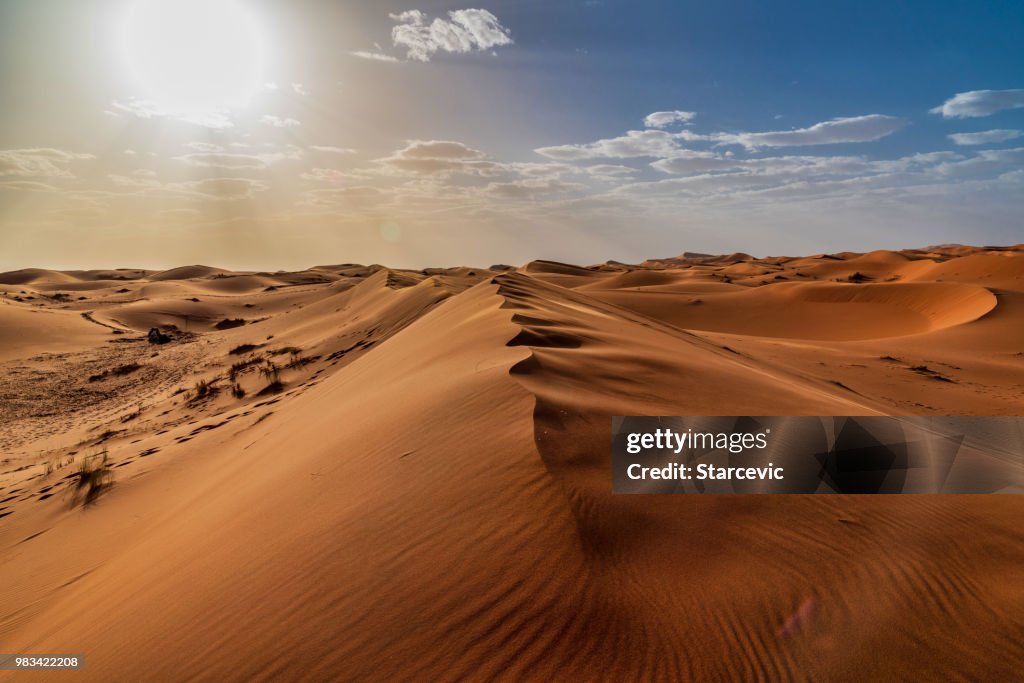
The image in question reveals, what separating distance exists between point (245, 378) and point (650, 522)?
11.3 m

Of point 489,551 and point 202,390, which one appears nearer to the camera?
point 489,551

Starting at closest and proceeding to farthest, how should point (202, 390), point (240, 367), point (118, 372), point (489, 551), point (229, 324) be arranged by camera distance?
point (489, 551), point (202, 390), point (240, 367), point (118, 372), point (229, 324)

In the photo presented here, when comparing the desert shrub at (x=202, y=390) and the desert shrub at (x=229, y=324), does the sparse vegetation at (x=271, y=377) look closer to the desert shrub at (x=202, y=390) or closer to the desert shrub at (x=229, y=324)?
the desert shrub at (x=202, y=390)

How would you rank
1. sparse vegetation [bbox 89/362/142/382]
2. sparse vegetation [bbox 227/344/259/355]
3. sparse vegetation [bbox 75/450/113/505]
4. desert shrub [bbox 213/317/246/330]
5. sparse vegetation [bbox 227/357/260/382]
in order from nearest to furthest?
sparse vegetation [bbox 75/450/113/505] < sparse vegetation [bbox 227/357/260/382] < sparse vegetation [bbox 89/362/142/382] < sparse vegetation [bbox 227/344/259/355] < desert shrub [bbox 213/317/246/330]

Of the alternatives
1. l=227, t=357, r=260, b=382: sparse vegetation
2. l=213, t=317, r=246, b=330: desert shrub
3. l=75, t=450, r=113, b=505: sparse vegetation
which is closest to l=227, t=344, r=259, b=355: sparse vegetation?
l=227, t=357, r=260, b=382: sparse vegetation

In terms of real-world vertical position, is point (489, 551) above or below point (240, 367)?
above

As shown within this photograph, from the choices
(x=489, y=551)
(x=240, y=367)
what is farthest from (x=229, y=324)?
(x=489, y=551)

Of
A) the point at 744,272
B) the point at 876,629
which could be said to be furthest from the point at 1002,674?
the point at 744,272

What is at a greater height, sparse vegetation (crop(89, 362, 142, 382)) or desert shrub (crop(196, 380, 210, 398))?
Answer: desert shrub (crop(196, 380, 210, 398))

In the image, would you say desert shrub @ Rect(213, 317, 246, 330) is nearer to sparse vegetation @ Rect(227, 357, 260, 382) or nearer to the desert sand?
sparse vegetation @ Rect(227, 357, 260, 382)

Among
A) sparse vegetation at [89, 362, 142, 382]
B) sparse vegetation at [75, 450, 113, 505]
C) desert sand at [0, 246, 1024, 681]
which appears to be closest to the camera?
desert sand at [0, 246, 1024, 681]

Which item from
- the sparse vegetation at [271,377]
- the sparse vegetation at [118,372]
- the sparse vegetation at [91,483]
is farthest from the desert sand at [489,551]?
the sparse vegetation at [118,372]

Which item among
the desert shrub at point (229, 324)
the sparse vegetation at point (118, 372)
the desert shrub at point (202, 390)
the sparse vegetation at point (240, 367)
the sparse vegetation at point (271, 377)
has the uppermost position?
the sparse vegetation at point (271, 377)

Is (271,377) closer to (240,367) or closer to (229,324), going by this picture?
(240,367)
